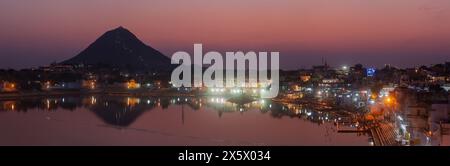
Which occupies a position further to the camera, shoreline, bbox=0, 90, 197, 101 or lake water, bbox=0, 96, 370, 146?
shoreline, bbox=0, 90, 197, 101

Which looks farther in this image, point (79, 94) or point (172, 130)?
point (79, 94)

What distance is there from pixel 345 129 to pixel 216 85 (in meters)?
14.0

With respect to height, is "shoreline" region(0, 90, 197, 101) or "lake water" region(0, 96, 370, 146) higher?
"shoreline" region(0, 90, 197, 101)

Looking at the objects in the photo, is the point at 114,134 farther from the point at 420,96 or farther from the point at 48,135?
the point at 420,96

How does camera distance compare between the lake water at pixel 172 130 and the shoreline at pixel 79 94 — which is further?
the shoreline at pixel 79 94

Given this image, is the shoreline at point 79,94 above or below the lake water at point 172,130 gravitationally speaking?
above
